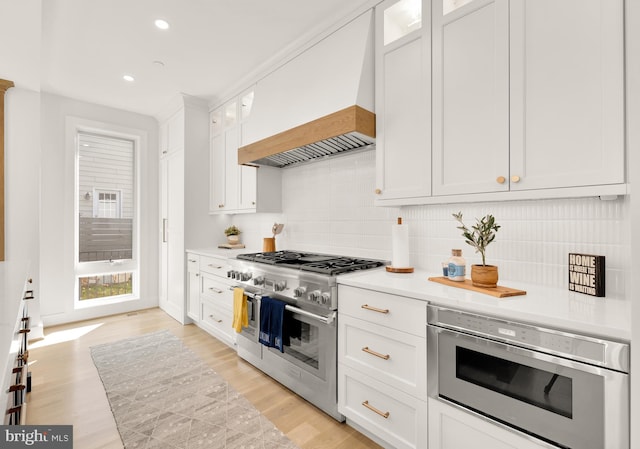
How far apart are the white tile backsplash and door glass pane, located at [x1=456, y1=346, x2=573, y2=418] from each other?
25.2 inches

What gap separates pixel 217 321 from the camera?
3203 millimetres

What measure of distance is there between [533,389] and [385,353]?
0.67 m

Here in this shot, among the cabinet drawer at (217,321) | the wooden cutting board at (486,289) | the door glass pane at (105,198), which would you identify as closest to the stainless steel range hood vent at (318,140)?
the wooden cutting board at (486,289)

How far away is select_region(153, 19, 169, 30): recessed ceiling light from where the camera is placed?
2.41 metres

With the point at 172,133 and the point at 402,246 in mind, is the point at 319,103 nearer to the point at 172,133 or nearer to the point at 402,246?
the point at 402,246

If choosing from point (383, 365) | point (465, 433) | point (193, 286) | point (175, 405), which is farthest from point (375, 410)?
point (193, 286)

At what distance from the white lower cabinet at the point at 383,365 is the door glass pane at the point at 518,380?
0.66 ft

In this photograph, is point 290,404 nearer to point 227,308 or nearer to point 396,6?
point 227,308

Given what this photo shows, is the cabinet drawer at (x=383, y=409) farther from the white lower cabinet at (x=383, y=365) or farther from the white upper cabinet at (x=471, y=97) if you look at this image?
the white upper cabinet at (x=471, y=97)

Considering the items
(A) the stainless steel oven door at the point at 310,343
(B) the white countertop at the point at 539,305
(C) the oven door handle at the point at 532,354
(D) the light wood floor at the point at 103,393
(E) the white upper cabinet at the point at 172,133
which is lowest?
(D) the light wood floor at the point at 103,393

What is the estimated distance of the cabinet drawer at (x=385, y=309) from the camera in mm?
1493

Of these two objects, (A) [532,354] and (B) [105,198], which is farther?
(B) [105,198]

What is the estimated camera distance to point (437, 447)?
1433 millimetres

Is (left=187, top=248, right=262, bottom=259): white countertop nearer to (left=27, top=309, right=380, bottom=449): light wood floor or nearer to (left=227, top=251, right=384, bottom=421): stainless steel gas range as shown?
(left=227, top=251, right=384, bottom=421): stainless steel gas range
